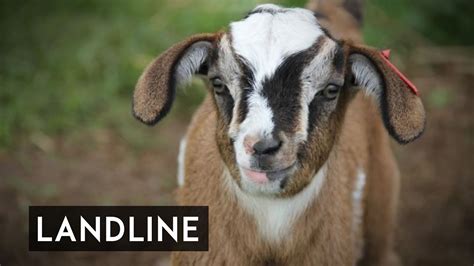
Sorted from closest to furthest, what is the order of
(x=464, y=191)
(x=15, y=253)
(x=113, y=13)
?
(x=15, y=253) → (x=464, y=191) → (x=113, y=13)

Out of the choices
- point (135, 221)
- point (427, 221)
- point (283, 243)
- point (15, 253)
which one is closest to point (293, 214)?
point (283, 243)

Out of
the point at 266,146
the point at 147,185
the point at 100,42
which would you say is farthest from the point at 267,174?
the point at 100,42

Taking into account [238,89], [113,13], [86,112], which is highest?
[113,13]

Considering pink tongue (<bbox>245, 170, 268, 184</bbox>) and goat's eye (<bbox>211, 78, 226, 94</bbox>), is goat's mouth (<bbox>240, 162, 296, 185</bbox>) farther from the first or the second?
goat's eye (<bbox>211, 78, 226, 94</bbox>)

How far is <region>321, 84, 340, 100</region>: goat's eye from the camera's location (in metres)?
4.61

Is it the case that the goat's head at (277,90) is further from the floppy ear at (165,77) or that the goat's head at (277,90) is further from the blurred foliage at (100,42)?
the blurred foliage at (100,42)

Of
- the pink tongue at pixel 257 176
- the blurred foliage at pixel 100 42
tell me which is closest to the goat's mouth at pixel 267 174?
the pink tongue at pixel 257 176

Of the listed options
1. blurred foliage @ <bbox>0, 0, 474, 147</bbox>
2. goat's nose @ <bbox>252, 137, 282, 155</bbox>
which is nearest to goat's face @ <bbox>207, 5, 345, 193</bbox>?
goat's nose @ <bbox>252, 137, 282, 155</bbox>

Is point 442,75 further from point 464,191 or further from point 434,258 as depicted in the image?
point 434,258

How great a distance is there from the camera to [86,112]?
8.91 m

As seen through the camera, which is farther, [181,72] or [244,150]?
[181,72]

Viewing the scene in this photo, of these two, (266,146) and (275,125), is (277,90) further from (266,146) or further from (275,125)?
(266,146)

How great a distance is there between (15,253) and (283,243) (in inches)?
113

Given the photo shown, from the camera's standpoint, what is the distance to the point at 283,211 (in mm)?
4840
